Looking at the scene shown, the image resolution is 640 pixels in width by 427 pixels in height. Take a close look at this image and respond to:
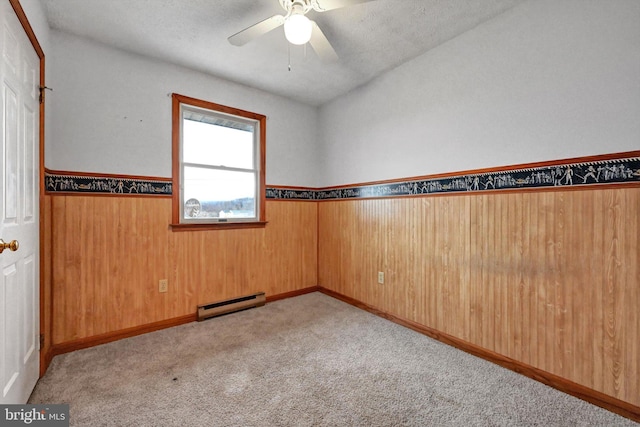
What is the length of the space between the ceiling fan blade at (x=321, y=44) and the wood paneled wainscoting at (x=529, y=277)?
4.64 ft

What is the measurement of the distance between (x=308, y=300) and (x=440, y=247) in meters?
1.72

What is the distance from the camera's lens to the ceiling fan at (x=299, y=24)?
1.53 meters

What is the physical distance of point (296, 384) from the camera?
5.66 feet

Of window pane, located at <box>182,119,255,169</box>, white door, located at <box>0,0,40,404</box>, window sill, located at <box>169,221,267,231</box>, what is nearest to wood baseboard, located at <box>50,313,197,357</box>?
white door, located at <box>0,0,40,404</box>

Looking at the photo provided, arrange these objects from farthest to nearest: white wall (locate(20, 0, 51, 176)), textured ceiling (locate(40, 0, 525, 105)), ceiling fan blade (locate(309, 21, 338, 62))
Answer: textured ceiling (locate(40, 0, 525, 105)) → ceiling fan blade (locate(309, 21, 338, 62)) → white wall (locate(20, 0, 51, 176))

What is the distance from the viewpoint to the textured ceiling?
1.90 m

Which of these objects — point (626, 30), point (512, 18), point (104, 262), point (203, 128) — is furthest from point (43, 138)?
point (626, 30)

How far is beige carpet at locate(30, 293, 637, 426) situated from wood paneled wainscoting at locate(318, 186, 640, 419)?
→ 19 cm

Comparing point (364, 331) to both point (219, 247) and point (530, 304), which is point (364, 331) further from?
point (219, 247)

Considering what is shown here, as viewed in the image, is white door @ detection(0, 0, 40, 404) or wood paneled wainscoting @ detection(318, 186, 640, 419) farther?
wood paneled wainscoting @ detection(318, 186, 640, 419)

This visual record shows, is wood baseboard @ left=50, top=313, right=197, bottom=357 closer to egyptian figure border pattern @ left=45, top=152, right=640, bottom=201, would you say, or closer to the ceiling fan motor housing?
egyptian figure border pattern @ left=45, top=152, right=640, bottom=201

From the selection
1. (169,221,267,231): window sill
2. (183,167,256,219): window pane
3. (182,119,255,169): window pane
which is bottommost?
(169,221,267,231): window sill

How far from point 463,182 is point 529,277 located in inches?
31.8

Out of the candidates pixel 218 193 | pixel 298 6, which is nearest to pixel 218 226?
pixel 218 193
